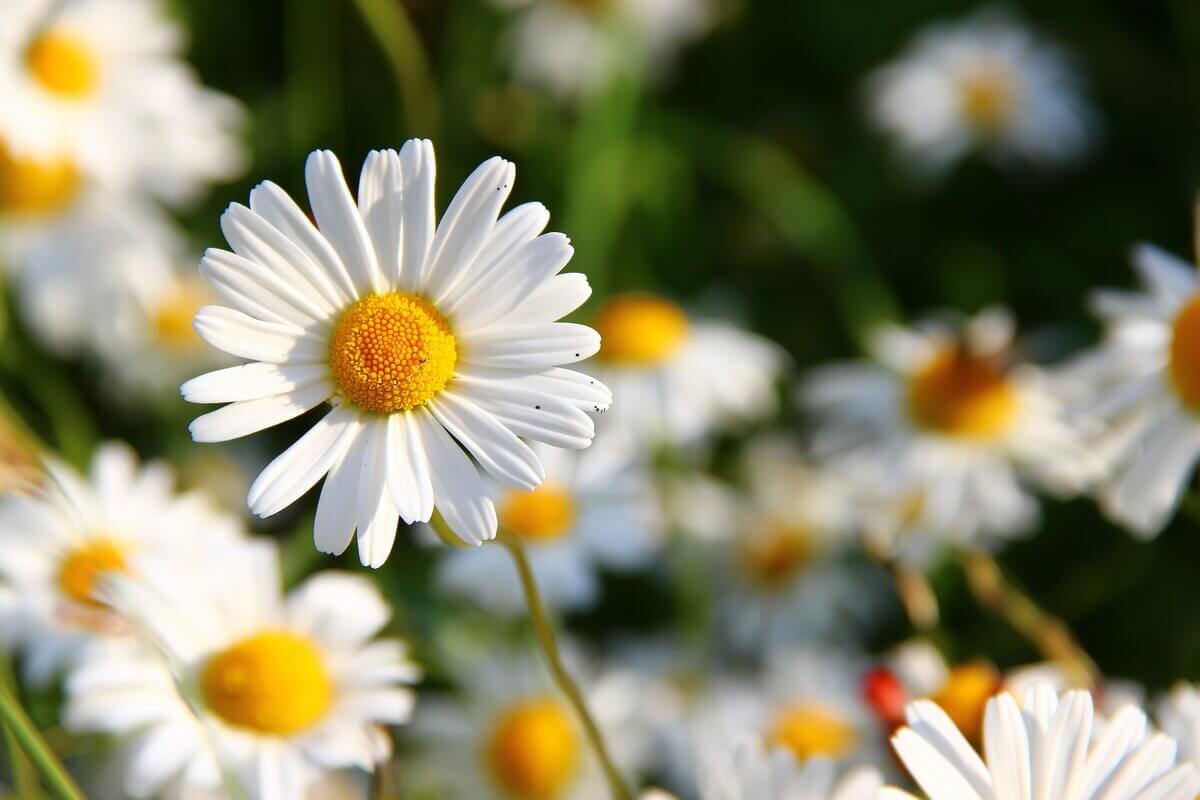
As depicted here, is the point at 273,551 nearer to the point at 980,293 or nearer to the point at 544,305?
the point at 544,305

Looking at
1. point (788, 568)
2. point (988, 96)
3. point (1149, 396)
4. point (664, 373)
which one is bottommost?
point (788, 568)

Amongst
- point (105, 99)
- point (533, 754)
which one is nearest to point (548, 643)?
point (533, 754)

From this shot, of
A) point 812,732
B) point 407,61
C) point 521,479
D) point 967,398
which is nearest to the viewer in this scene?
point 521,479

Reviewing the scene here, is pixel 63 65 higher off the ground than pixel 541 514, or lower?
higher

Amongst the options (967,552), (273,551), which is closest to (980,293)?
(967,552)

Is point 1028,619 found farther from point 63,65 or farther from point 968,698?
point 63,65

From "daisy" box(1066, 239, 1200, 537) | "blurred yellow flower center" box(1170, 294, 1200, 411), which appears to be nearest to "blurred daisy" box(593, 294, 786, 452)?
"daisy" box(1066, 239, 1200, 537)
